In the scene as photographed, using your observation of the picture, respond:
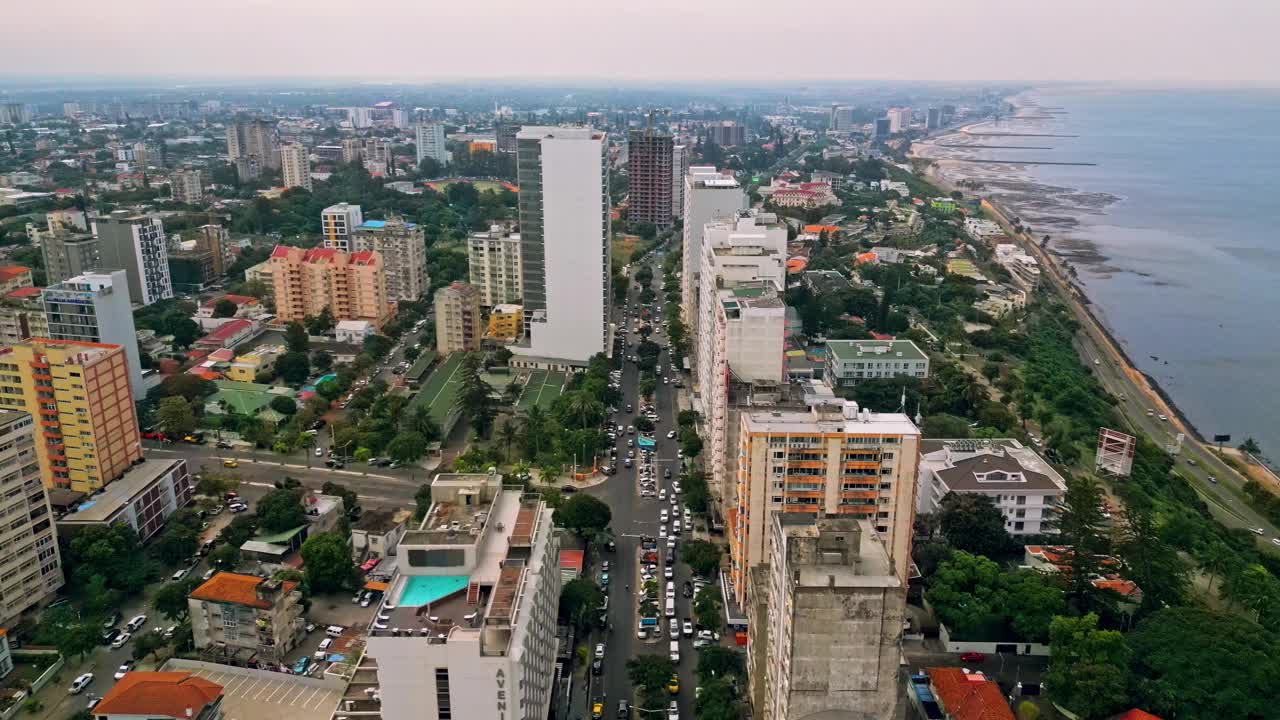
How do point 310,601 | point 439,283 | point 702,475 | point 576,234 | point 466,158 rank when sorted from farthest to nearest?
1. point 466,158
2. point 439,283
3. point 576,234
4. point 702,475
5. point 310,601

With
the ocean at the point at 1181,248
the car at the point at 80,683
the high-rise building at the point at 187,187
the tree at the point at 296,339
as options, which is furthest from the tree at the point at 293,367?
the high-rise building at the point at 187,187

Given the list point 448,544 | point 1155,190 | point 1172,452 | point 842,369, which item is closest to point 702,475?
point 842,369

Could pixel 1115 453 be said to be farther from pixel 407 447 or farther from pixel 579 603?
pixel 407 447

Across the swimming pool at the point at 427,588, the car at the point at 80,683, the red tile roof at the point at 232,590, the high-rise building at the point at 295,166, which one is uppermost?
the high-rise building at the point at 295,166

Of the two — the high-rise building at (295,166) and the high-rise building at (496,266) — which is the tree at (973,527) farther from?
the high-rise building at (295,166)

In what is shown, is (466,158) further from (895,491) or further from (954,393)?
(895,491)

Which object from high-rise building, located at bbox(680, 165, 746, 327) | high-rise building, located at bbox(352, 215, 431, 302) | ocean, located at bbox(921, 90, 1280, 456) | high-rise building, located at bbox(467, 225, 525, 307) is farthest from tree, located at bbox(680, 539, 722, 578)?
high-rise building, located at bbox(352, 215, 431, 302)
